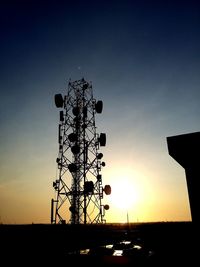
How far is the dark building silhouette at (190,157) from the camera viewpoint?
6.89 metres

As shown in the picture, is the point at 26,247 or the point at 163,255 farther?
the point at 26,247

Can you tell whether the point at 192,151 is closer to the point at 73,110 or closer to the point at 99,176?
the point at 99,176

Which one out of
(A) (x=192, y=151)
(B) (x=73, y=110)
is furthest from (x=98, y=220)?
(A) (x=192, y=151)

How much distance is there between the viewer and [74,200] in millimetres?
26359

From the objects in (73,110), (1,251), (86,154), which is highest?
(73,110)

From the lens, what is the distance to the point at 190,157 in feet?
24.0

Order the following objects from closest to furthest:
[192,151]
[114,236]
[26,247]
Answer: [192,151], [26,247], [114,236]

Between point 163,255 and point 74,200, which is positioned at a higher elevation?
point 74,200

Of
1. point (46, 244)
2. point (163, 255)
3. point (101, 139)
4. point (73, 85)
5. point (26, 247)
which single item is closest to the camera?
point (163, 255)

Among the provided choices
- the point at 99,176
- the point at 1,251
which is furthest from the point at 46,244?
the point at 99,176

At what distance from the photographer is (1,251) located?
17.3 m

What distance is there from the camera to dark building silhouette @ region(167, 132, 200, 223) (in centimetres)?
689

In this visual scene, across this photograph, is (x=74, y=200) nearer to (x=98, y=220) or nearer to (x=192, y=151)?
(x=98, y=220)

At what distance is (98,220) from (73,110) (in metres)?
14.6
